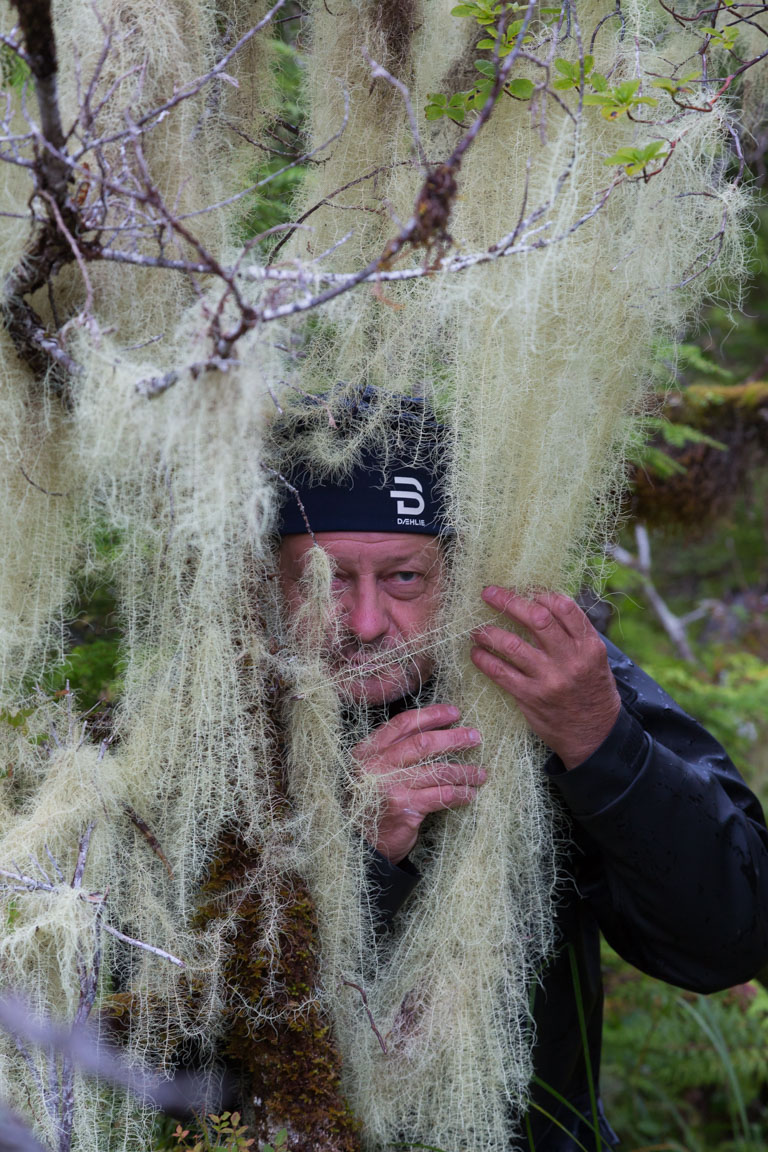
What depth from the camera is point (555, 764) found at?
1.83 meters

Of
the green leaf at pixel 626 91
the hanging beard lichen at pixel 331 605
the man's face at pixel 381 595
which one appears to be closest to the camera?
the green leaf at pixel 626 91

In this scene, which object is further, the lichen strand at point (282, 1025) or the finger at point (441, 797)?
the finger at point (441, 797)

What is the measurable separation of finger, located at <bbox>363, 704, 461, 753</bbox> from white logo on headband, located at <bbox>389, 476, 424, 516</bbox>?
1.28 ft

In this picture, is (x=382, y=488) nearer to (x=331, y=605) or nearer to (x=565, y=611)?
(x=331, y=605)

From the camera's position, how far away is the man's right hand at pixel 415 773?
1.73 m

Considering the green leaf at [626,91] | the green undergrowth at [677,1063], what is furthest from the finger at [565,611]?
→ the green undergrowth at [677,1063]

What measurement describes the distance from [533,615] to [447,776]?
34 cm

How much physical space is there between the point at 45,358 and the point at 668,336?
3.72 feet

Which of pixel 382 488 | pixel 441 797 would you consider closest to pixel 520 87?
pixel 382 488

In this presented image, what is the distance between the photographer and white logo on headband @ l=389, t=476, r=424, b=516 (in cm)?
187

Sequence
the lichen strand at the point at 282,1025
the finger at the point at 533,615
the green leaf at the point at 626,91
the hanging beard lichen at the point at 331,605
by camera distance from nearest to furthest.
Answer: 1. the green leaf at the point at 626,91
2. the hanging beard lichen at the point at 331,605
3. the lichen strand at the point at 282,1025
4. the finger at the point at 533,615

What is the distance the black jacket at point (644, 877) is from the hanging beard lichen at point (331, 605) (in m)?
0.13

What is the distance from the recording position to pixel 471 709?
1.80 metres

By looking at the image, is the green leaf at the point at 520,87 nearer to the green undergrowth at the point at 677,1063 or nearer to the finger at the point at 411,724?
the finger at the point at 411,724
